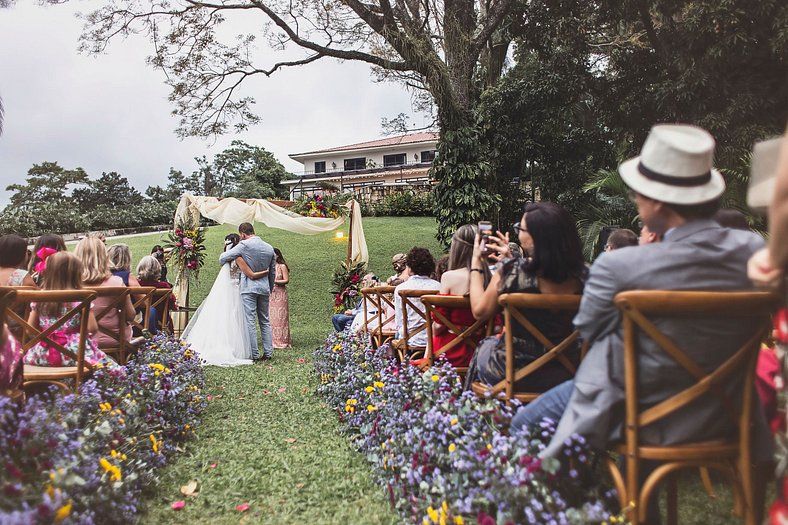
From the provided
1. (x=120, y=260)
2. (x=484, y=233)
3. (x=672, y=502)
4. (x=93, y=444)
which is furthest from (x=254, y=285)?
(x=672, y=502)

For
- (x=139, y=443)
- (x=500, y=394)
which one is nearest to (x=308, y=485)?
(x=139, y=443)

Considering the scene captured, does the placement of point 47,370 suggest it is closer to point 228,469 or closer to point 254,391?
point 228,469

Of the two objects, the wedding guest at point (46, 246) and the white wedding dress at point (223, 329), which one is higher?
the wedding guest at point (46, 246)

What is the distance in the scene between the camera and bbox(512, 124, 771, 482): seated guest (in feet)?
6.81

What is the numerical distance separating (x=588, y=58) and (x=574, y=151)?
241 cm

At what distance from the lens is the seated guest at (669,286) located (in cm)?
208

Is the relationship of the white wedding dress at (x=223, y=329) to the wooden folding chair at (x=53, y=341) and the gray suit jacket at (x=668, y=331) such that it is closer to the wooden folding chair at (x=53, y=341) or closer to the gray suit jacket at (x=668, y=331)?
the wooden folding chair at (x=53, y=341)

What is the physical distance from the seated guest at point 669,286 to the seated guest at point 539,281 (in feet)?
2.11

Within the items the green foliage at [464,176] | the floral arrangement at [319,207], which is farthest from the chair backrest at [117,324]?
the green foliage at [464,176]

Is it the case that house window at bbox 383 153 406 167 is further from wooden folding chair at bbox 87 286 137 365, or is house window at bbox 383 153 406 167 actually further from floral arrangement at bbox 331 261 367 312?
wooden folding chair at bbox 87 286 137 365

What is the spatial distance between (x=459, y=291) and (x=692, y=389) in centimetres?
215

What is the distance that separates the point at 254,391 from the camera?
6785mm

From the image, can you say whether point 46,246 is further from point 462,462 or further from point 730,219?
point 730,219

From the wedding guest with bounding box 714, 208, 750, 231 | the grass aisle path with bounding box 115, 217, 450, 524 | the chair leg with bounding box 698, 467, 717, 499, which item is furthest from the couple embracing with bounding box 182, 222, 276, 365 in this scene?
the chair leg with bounding box 698, 467, 717, 499
